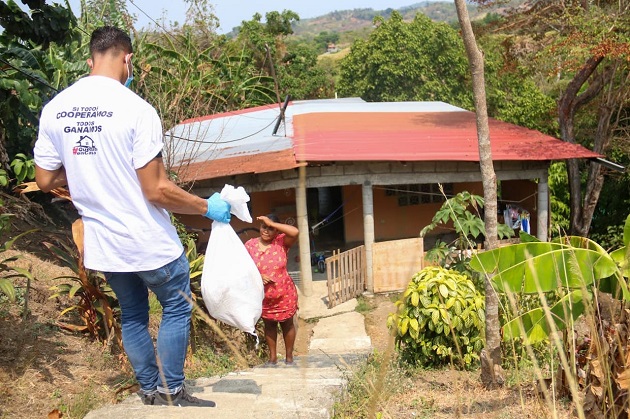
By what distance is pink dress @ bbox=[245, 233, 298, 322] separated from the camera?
17.7 feet

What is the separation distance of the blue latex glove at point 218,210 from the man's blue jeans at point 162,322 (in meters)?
0.44

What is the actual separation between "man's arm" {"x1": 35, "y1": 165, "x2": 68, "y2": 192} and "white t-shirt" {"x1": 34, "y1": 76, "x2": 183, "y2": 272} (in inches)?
1.4

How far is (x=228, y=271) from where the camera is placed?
3916 millimetres

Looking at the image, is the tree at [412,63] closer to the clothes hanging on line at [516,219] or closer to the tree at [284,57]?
the tree at [284,57]

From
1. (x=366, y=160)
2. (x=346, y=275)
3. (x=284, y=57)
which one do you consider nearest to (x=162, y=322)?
(x=366, y=160)

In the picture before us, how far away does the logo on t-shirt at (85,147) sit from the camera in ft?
10.1

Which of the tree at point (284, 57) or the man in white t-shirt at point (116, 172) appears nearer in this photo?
the man in white t-shirt at point (116, 172)

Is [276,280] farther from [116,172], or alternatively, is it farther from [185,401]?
[116,172]

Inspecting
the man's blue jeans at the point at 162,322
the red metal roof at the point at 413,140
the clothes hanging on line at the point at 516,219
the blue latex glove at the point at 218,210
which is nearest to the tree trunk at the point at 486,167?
the blue latex glove at the point at 218,210

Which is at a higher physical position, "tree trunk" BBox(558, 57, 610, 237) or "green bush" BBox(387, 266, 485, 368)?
"tree trunk" BBox(558, 57, 610, 237)

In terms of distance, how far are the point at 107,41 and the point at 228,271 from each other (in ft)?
4.69

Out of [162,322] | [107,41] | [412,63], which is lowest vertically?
[162,322]

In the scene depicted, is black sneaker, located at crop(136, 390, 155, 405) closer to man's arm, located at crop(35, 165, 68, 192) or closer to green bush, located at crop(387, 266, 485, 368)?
man's arm, located at crop(35, 165, 68, 192)

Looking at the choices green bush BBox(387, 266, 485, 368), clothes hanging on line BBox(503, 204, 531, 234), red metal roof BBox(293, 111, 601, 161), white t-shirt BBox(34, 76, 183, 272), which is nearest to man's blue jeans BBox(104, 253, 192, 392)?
white t-shirt BBox(34, 76, 183, 272)
